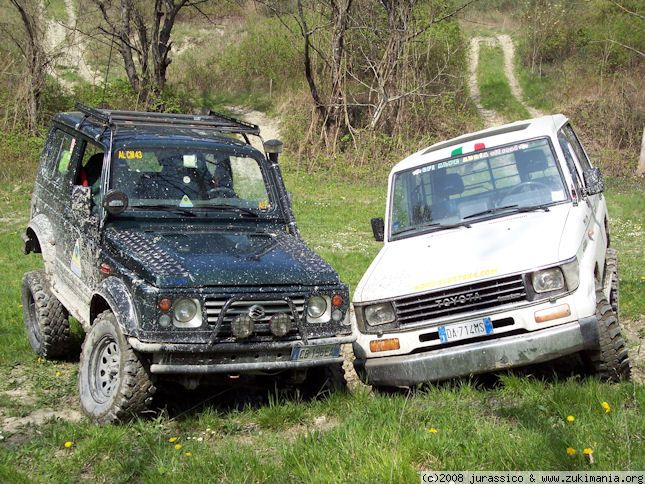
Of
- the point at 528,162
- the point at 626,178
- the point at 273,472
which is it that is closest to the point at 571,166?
the point at 528,162

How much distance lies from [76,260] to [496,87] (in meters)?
32.1

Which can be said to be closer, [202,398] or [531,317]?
[531,317]

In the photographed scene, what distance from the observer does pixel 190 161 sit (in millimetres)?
7137

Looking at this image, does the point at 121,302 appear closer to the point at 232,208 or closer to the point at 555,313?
the point at 232,208

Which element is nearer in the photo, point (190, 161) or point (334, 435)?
point (334, 435)

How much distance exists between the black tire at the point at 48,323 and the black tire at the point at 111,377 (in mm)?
1773

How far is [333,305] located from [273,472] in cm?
172

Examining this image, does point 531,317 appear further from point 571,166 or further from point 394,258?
point 571,166

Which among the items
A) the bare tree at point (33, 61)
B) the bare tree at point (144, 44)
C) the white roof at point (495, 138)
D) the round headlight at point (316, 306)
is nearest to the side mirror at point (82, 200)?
the round headlight at point (316, 306)

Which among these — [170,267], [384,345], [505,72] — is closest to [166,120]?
[170,267]

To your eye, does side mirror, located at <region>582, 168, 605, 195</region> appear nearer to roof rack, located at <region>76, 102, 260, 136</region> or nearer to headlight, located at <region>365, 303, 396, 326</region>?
headlight, located at <region>365, 303, 396, 326</region>

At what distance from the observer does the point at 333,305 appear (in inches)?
240

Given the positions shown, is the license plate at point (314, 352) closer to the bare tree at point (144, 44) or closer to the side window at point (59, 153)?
the side window at point (59, 153)

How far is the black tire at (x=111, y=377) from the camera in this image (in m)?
5.66
